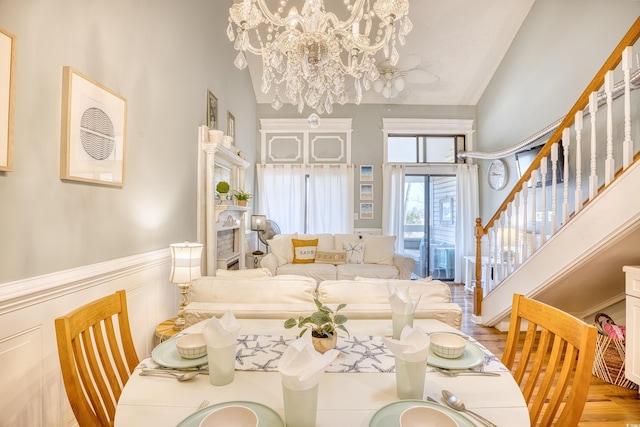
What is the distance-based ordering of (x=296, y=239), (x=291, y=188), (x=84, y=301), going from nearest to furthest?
(x=84, y=301) < (x=296, y=239) < (x=291, y=188)

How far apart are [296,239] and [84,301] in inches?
123

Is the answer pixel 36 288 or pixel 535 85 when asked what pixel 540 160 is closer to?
pixel 535 85

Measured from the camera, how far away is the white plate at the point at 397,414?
2.49ft

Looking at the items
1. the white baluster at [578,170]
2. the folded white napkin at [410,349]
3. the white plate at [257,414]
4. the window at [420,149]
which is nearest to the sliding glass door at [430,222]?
the window at [420,149]

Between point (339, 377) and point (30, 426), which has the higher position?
point (339, 377)

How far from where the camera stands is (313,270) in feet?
14.0

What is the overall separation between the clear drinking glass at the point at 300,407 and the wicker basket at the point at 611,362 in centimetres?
255

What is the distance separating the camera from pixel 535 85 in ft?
13.7

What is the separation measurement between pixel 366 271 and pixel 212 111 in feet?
9.05

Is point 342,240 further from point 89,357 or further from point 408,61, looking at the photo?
point 89,357

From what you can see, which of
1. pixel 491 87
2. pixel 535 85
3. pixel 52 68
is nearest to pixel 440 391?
pixel 52 68

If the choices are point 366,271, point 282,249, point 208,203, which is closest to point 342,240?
point 366,271

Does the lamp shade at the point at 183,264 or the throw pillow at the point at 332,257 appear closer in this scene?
the lamp shade at the point at 183,264

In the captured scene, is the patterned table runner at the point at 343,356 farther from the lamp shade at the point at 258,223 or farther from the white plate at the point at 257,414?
the lamp shade at the point at 258,223
